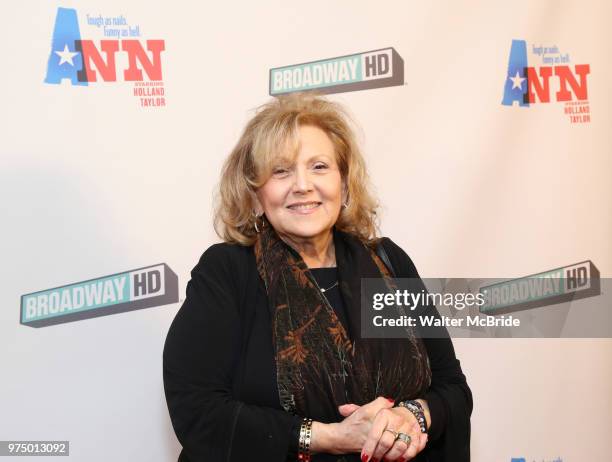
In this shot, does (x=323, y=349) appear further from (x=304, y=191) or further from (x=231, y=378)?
(x=304, y=191)

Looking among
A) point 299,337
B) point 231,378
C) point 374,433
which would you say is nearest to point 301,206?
point 299,337

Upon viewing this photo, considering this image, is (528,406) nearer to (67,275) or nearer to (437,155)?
(437,155)

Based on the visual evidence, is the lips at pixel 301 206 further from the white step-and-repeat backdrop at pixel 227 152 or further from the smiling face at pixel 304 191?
the white step-and-repeat backdrop at pixel 227 152

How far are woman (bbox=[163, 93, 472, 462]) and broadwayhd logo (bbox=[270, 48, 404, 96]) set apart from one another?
32 cm

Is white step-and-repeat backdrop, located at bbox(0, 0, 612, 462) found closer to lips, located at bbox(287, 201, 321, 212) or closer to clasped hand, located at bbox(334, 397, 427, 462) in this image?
lips, located at bbox(287, 201, 321, 212)

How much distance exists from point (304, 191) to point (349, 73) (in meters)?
0.61

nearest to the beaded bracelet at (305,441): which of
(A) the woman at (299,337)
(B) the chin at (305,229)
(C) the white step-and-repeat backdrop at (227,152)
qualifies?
(A) the woman at (299,337)

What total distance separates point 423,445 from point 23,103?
1.28m

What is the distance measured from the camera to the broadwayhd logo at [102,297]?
175 cm

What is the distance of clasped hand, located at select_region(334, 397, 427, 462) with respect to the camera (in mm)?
1255

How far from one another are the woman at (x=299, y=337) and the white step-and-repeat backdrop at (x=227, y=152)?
35cm

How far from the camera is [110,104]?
1.79 m

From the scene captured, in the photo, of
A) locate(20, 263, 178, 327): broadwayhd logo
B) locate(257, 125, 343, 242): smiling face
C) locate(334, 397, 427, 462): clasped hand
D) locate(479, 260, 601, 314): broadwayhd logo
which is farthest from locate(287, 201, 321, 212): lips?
locate(479, 260, 601, 314): broadwayhd logo

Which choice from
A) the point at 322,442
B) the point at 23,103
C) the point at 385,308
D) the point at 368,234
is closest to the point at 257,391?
the point at 322,442
